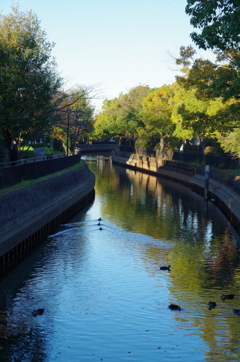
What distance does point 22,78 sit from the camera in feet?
131

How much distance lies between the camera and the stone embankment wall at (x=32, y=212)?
26.4m

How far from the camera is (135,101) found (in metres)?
114

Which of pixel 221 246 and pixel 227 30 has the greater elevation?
pixel 227 30

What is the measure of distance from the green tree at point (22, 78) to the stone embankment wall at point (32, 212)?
4.04 metres

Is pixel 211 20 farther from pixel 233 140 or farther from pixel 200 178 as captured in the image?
pixel 200 178

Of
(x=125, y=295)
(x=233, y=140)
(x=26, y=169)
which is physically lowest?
(x=125, y=295)

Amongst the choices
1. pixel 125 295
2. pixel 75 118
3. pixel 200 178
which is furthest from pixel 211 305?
pixel 75 118

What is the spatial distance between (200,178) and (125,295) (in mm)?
41825

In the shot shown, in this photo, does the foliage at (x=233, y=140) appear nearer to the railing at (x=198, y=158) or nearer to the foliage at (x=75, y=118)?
the railing at (x=198, y=158)

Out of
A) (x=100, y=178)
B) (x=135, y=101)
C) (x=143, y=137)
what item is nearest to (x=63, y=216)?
(x=100, y=178)

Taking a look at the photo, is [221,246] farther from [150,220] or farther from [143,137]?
[143,137]

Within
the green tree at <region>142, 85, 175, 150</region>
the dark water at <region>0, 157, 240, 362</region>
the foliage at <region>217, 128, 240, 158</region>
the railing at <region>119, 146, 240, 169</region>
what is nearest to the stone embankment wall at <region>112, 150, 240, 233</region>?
the railing at <region>119, 146, 240, 169</region>

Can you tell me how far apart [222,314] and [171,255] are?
9504 millimetres

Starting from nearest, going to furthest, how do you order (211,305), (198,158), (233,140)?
1. (211,305)
2. (233,140)
3. (198,158)
